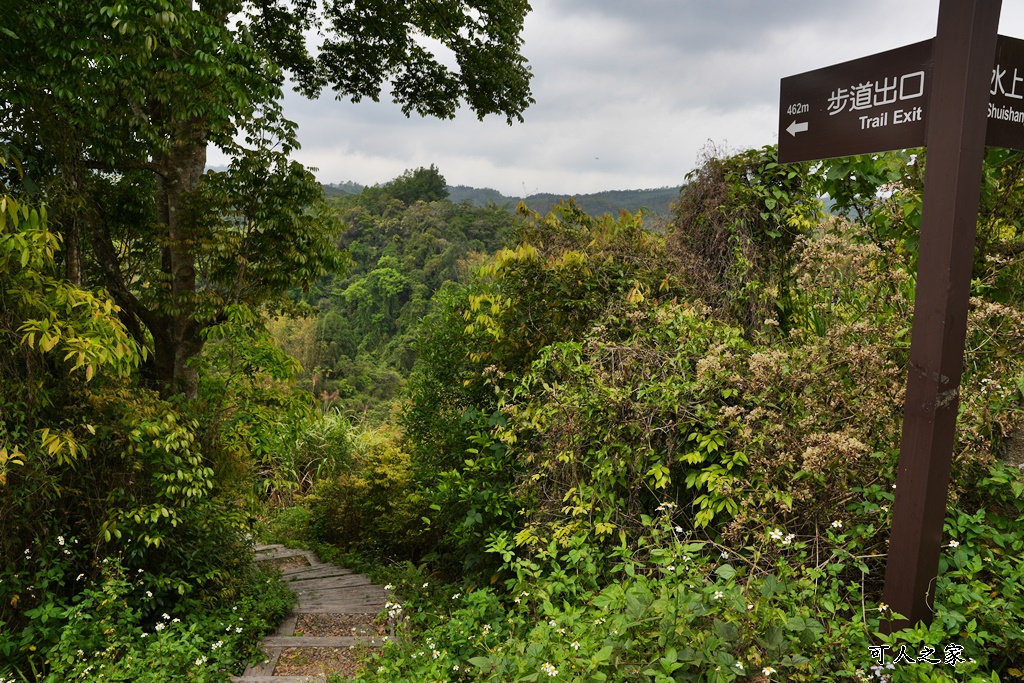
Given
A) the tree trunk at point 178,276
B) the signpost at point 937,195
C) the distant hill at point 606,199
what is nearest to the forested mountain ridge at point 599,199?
the distant hill at point 606,199

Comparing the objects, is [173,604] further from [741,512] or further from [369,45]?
[369,45]

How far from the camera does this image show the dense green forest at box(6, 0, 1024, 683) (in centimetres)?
225

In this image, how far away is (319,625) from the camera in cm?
471

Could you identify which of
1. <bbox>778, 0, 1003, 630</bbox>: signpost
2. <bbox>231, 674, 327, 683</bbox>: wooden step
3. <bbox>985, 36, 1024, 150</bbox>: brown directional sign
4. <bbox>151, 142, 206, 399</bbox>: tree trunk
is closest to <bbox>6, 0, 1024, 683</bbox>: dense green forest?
<bbox>151, 142, 206, 399</bbox>: tree trunk

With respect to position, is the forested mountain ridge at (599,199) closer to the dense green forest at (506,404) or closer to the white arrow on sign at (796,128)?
the dense green forest at (506,404)

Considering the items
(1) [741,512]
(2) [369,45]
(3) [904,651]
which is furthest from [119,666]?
(2) [369,45]

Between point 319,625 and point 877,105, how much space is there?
4.65m

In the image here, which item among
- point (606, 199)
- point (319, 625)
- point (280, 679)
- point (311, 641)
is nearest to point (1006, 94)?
point (280, 679)

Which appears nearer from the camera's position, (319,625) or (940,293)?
(940,293)

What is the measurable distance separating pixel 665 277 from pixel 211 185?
3.79 m

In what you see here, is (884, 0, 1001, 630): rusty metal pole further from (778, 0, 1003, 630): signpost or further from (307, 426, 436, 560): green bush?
(307, 426, 436, 560): green bush

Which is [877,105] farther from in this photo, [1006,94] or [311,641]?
[311,641]

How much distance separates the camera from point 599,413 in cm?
319

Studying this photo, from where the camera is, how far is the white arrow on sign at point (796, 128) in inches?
91.1
